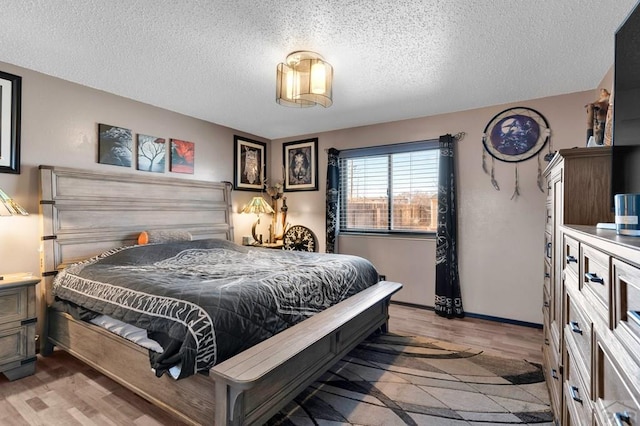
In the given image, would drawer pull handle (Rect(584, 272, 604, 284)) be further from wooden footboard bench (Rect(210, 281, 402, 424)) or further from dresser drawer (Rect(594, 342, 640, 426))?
wooden footboard bench (Rect(210, 281, 402, 424))

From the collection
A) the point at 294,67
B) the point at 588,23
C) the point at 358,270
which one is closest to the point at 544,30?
the point at 588,23

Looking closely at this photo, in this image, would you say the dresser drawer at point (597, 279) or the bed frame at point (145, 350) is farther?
the bed frame at point (145, 350)

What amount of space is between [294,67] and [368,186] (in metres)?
2.36

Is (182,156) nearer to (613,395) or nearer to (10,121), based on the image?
(10,121)

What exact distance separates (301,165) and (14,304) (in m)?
3.49

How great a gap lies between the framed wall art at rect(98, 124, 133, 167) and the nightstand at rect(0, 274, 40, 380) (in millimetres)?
1313

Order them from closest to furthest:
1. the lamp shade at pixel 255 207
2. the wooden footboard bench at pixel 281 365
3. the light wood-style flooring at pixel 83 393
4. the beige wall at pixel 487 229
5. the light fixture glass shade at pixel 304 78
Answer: the wooden footboard bench at pixel 281 365 → the light wood-style flooring at pixel 83 393 → the light fixture glass shade at pixel 304 78 → the beige wall at pixel 487 229 → the lamp shade at pixel 255 207

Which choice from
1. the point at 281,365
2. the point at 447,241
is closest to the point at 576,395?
the point at 281,365

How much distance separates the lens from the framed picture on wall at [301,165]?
4750 millimetres

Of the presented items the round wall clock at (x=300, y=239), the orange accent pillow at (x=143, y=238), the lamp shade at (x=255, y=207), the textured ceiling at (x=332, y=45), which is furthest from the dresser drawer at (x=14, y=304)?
the round wall clock at (x=300, y=239)

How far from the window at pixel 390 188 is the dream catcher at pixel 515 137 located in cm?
61

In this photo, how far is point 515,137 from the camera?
3.41 metres

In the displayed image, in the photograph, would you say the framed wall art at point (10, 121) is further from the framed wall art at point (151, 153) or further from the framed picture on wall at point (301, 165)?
the framed picture on wall at point (301, 165)

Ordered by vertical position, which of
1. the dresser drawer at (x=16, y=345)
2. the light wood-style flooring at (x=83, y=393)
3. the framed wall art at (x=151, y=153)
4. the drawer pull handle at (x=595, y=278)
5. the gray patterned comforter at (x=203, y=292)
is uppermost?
the framed wall art at (x=151, y=153)
